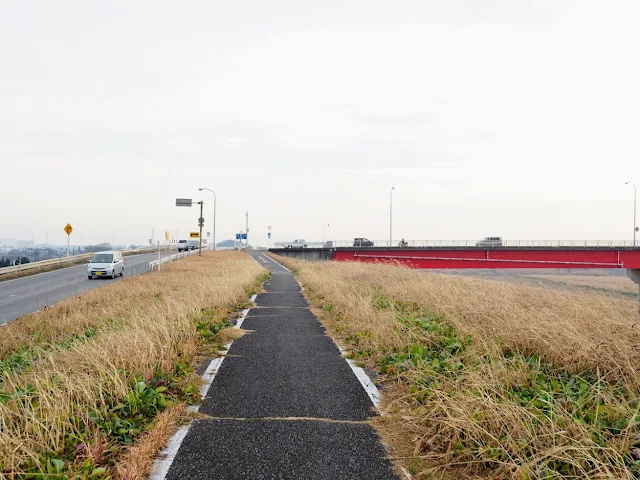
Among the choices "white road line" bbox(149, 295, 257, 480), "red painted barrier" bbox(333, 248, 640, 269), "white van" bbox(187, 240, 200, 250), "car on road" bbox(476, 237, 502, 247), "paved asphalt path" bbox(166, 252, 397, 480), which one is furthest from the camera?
"white van" bbox(187, 240, 200, 250)

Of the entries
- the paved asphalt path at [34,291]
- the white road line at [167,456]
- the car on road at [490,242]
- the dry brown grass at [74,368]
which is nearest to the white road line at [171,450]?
the white road line at [167,456]

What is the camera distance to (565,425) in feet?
13.4

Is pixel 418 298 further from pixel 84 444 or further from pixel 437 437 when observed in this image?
pixel 84 444

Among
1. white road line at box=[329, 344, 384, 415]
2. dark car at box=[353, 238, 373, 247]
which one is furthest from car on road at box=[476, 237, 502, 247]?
white road line at box=[329, 344, 384, 415]

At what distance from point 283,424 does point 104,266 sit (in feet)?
89.8

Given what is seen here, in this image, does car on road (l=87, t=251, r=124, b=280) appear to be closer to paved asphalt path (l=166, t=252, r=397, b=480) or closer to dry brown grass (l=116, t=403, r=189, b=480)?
paved asphalt path (l=166, t=252, r=397, b=480)

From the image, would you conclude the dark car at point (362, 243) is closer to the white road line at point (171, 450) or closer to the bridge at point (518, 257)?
the bridge at point (518, 257)

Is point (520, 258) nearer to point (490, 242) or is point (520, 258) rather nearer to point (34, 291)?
point (490, 242)

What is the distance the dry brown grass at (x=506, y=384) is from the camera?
12.4 ft

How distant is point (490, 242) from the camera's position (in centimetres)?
5903

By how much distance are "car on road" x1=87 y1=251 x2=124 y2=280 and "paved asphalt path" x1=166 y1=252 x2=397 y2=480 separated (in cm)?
2343

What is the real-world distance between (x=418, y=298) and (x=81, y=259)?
42.6m

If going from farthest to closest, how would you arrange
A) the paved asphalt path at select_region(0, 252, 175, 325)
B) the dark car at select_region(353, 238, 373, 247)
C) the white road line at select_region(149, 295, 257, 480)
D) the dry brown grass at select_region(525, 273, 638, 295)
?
the dark car at select_region(353, 238, 373, 247)
the dry brown grass at select_region(525, 273, 638, 295)
the paved asphalt path at select_region(0, 252, 175, 325)
the white road line at select_region(149, 295, 257, 480)

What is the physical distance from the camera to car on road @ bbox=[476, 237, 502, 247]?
56.8 metres
